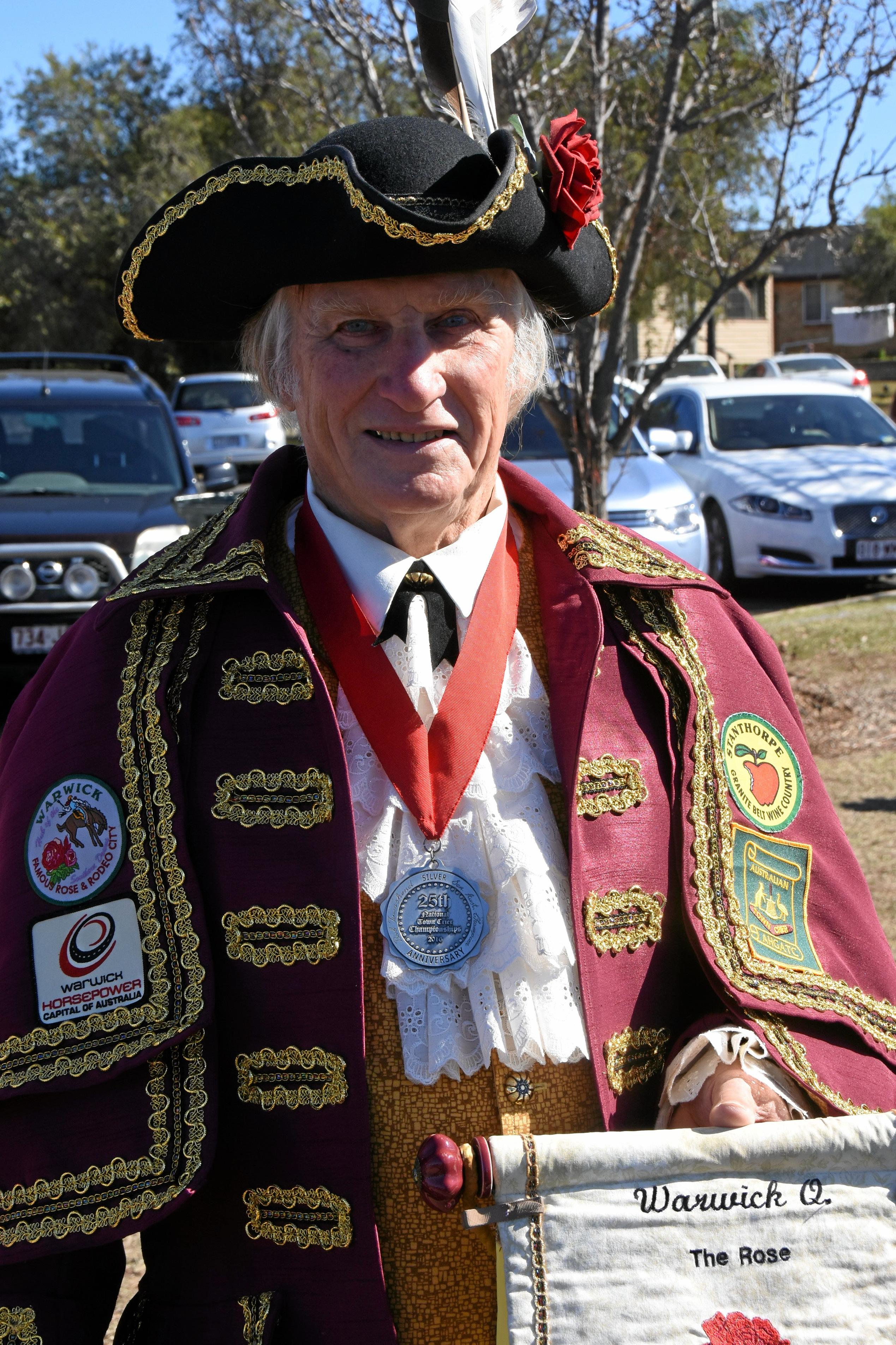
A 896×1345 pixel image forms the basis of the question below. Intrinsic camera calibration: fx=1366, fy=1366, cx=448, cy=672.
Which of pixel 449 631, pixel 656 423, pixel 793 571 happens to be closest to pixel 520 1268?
pixel 449 631

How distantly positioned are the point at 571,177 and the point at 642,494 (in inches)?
272

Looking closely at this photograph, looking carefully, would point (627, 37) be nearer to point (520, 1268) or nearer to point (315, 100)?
point (315, 100)

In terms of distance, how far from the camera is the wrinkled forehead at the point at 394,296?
1904 mm

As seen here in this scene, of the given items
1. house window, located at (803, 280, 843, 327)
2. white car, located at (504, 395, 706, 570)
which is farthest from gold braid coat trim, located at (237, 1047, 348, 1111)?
house window, located at (803, 280, 843, 327)

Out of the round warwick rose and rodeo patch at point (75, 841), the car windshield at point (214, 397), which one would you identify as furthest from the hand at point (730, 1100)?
the car windshield at point (214, 397)

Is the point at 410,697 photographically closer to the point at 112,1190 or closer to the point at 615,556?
the point at 615,556

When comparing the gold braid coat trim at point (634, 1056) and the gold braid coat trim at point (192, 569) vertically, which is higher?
the gold braid coat trim at point (192, 569)

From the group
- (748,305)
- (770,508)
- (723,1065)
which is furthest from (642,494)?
(748,305)

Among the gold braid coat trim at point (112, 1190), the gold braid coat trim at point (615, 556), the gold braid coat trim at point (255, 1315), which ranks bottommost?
the gold braid coat trim at point (255, 1315)

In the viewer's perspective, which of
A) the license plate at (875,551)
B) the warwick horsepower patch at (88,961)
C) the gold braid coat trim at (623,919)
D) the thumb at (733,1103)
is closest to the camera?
the thumb at (733,1103)

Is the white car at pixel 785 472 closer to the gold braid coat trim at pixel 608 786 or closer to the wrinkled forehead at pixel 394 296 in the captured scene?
the wrinkled forehead at pixel 394 296

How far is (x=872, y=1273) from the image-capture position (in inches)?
62.1

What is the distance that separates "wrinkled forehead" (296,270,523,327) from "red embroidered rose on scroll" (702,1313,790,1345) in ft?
4.41

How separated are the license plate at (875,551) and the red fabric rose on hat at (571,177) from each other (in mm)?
7907
